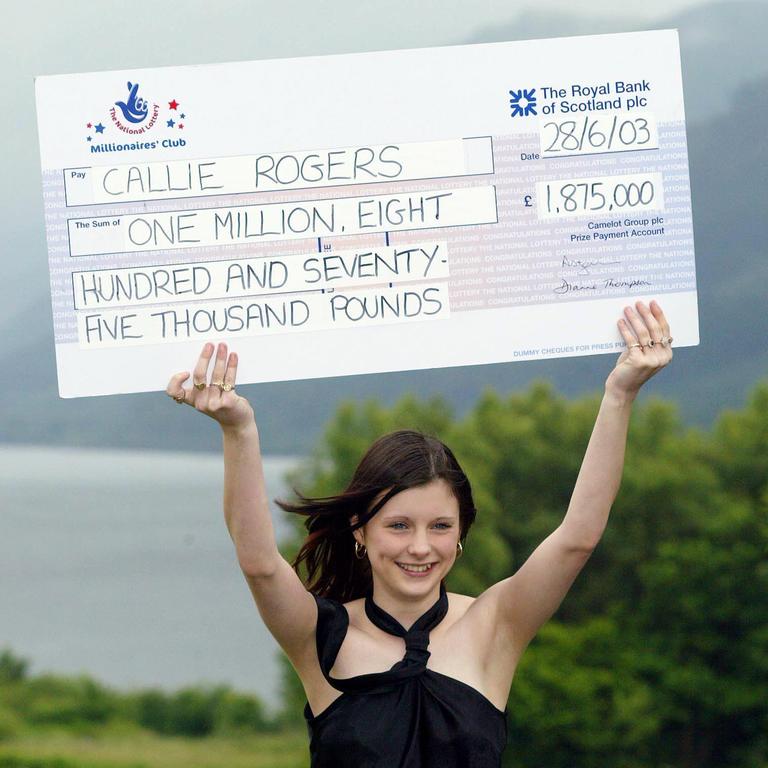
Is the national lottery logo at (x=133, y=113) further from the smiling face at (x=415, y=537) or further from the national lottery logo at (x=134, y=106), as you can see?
the smiling face at (x=415, y=537)

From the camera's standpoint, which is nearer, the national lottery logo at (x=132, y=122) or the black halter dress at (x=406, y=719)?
the black halter dress at (x=406, y=719)

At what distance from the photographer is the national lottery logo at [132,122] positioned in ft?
7.93

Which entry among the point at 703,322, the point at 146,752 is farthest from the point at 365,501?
the point at 703,322

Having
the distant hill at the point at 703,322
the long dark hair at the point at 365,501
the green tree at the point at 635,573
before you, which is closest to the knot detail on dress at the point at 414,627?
the long dark hair at the point at 365,501

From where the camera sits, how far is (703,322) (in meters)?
8.77

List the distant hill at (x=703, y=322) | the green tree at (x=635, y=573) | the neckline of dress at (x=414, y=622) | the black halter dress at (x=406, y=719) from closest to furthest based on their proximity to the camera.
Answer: the black halter dress at (x=406, y=719) < the neckline of dress at (x=414, y=622) < the green tree at (x=635, y=573) < the distant hill at (x=703, y=322)

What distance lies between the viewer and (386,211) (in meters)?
2.48

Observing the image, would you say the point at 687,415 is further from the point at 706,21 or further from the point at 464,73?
the point at 464,73

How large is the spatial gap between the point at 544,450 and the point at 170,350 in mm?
5704

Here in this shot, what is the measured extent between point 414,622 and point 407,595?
0.21ft

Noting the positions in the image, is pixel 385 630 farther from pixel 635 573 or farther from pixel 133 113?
pixel 635 573
